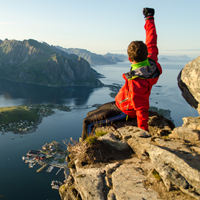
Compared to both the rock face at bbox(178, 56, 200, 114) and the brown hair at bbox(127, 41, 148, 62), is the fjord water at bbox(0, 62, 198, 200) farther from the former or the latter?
the brown hair at bbox(127, 41, 148, 62)

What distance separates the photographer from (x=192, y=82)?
7281mm

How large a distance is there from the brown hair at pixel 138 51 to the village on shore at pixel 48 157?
73387mm

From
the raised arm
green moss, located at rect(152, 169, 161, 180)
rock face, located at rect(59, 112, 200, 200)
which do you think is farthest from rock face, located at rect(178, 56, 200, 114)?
green moss, located at rect(152, 169, 161, 180)

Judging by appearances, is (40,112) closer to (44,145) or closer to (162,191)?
(44,145)

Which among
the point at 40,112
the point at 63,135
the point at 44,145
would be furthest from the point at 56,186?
the point at 40,112

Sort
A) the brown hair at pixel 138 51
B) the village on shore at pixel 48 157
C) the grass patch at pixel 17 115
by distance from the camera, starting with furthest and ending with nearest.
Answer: the grass patch at pixel 17 115, the village on shore at pixel 48 157, the brown hair at pixel 138 51

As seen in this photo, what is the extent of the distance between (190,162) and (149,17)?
5.71 meters

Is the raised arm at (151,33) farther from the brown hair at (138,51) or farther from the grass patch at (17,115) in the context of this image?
the grass patch at (17,115)

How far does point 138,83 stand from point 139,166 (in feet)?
9.52

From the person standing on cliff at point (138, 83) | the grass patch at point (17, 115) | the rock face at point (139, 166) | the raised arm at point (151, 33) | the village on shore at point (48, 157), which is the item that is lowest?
the village on shore at point (48, 157)

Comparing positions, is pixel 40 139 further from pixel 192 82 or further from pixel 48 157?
pixel 192 82

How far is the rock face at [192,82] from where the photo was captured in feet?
23.4

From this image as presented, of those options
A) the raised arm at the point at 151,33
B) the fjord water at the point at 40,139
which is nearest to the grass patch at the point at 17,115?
the fjord water at the point at 40,139

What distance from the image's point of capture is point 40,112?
465 feet
